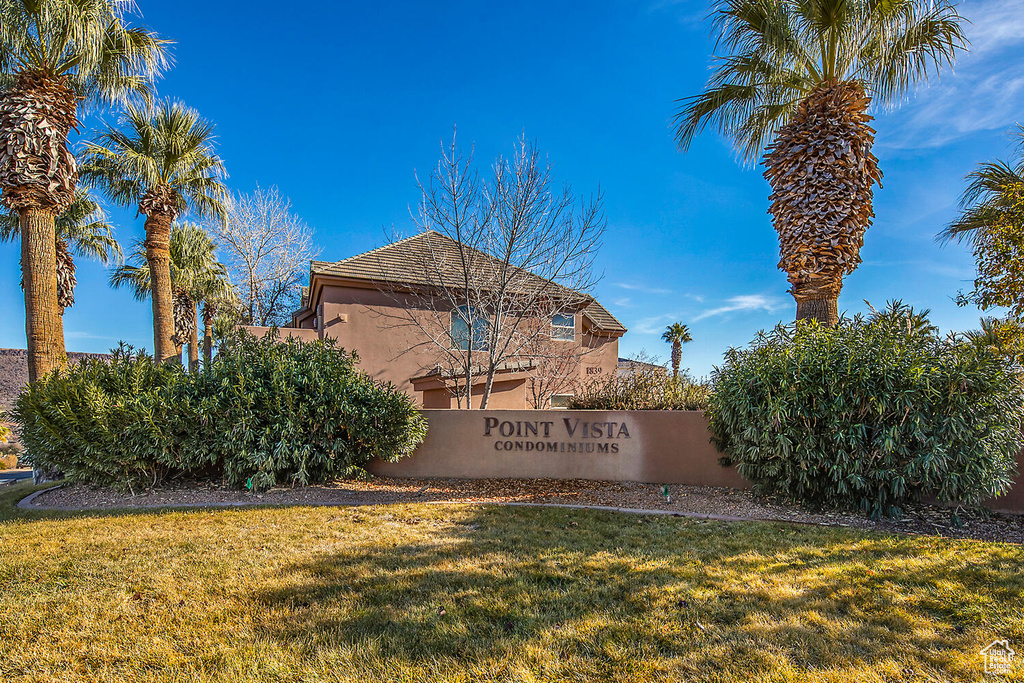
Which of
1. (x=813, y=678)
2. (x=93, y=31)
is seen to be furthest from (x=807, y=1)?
(x=93, y=31)

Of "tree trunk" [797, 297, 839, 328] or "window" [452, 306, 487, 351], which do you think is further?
"window" [452, 306, 487, 351]

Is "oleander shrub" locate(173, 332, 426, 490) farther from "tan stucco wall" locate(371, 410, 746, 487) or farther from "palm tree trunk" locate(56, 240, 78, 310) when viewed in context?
"palm tree trunk" locate(56, 240, 78, 310)

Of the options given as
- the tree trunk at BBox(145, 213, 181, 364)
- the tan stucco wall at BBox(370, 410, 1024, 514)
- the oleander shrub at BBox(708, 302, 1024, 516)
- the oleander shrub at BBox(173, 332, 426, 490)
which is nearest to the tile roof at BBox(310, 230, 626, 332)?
the tree trunk at BBox(145, 213, 181, 364)

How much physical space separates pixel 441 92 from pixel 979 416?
13.0m

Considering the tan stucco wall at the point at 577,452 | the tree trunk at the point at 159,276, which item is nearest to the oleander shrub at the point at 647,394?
the tan stucco wall at the point at 577,452

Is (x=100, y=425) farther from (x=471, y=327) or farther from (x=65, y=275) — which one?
(x=65, y=275)

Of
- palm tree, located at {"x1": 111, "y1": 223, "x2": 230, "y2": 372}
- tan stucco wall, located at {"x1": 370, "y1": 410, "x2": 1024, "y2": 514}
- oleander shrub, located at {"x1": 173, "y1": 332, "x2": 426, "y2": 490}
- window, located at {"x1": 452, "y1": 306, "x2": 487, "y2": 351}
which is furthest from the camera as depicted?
palm tree, located at {"x1": 111, "y1": 223, "x2": 230, "y2": 372}

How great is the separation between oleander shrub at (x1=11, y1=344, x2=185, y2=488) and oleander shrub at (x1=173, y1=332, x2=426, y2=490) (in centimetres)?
39

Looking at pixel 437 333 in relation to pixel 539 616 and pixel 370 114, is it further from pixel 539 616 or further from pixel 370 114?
pixel 539 616

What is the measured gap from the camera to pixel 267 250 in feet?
87.7

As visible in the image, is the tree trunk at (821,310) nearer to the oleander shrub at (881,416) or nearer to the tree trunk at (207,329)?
the oleander shrub at (881,416)

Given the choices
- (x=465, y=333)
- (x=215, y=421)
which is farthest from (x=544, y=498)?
(x=465, y=333)

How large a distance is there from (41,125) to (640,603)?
45.4 ft

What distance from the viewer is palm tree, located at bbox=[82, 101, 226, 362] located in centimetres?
1541
